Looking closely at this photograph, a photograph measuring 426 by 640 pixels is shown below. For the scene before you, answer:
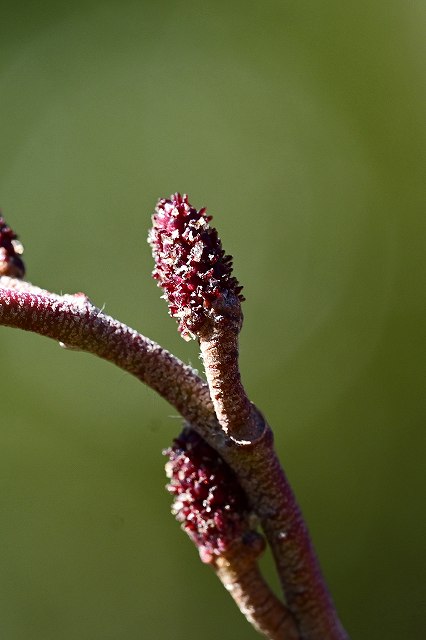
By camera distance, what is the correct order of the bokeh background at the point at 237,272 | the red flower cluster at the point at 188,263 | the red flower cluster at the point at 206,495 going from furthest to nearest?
the bokeh background at the point at 237,272 < the red flower cluster at the point at 206,495 < the red flower cluster at the point at 188,263

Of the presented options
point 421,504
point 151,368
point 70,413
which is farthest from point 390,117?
point 151,368

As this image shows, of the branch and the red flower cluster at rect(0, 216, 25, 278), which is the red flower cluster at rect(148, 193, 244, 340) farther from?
the red flower cluster at rect(0, 216, 25, 278)

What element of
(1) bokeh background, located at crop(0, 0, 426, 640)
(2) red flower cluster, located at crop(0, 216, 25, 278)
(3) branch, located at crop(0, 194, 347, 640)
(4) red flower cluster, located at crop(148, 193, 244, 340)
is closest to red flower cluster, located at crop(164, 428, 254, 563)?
(3) branch, located at crop(0, 194, 347, 640)

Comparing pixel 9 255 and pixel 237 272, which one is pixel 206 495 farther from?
pixel 237 272

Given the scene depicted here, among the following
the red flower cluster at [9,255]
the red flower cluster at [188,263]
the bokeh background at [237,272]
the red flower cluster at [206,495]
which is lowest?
the red flower cluster at [206,495]

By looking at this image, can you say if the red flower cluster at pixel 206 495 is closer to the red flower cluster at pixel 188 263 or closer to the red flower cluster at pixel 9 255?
the red flower cluster at pixel 188 263

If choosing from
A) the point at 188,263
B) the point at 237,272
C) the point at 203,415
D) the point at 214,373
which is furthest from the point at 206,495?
the point at 237,272

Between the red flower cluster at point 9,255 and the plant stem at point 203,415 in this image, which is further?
the red flower cluster at point 9,255

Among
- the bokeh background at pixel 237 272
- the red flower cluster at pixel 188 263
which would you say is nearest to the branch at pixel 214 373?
the red flower cluster at pixel 188 263
